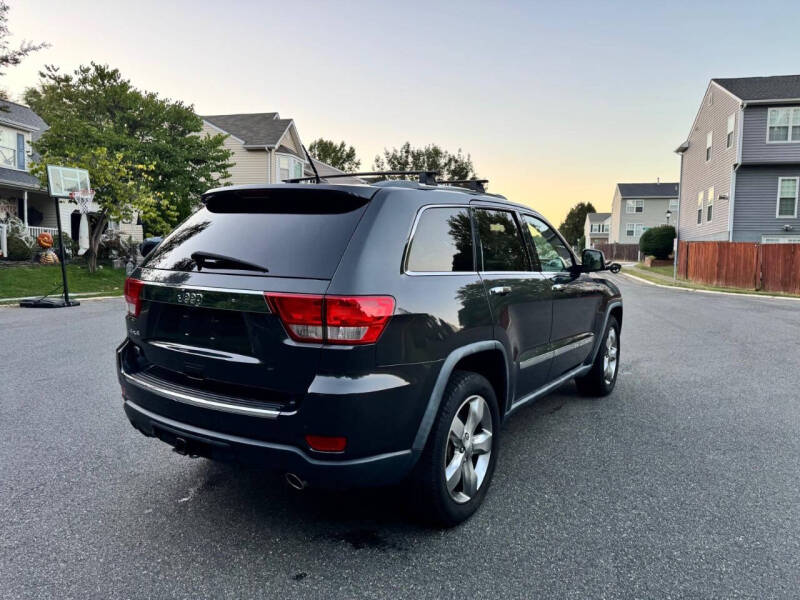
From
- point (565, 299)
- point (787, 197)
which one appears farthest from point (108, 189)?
point (787, 197)

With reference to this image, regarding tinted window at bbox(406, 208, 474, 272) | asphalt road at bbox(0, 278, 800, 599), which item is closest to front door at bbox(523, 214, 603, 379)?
asphalt road at bbox(0, 278, 800, 599)

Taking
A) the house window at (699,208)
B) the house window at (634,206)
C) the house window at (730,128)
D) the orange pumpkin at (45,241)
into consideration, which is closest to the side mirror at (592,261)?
the orange pumpkin at (45,241)

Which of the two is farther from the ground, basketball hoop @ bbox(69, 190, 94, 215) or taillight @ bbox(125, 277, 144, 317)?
basketball hoop @ bbox(69, 190, 94, 215)

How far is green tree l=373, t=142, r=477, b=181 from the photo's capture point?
236 feet

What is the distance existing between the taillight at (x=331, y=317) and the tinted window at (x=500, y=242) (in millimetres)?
1180

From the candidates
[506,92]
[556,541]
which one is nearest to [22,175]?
[506,92]

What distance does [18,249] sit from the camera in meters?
22.2

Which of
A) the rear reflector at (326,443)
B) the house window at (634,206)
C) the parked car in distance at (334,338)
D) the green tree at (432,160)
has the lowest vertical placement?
the rear reflector at (326,443)

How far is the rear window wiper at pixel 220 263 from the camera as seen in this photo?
2805mm

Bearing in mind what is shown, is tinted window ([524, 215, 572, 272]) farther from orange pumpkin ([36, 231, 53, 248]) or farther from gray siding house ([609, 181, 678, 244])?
gray siding house ([609, 181, 678, 244])

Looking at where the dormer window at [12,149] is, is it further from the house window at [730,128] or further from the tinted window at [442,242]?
the house window at [730,128]

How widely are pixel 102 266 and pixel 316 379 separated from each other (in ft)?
80.4

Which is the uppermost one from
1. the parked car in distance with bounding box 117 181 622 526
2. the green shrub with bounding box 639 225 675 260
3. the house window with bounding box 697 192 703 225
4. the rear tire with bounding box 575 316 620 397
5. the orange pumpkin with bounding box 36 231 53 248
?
the house window with bounding box 697 192 703 225

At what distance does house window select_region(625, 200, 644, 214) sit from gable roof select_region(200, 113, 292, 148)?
42369mm
